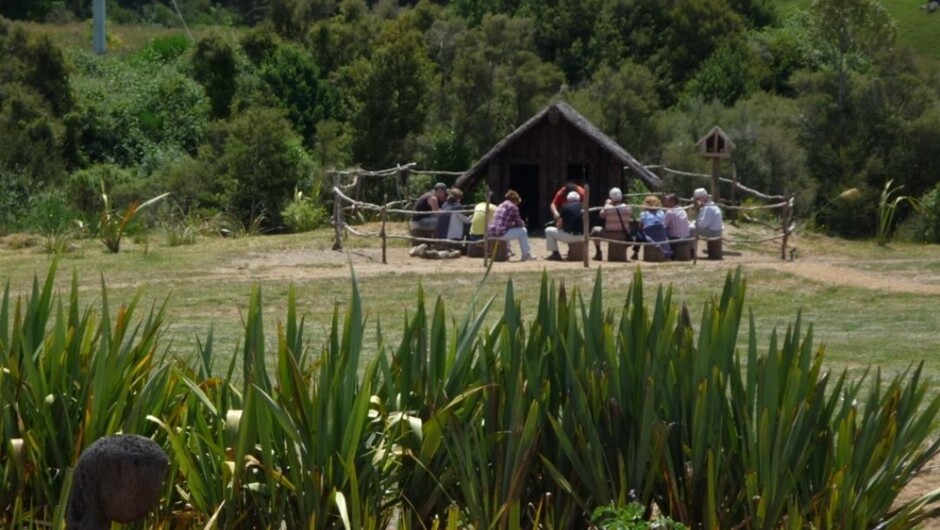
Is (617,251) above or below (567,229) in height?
below

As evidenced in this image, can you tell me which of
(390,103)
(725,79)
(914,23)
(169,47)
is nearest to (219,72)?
(390,103)

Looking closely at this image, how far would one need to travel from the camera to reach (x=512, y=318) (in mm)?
6145

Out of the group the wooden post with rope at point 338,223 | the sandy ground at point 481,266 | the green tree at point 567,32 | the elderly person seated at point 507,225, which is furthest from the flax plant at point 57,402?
the green tree at point 567,32

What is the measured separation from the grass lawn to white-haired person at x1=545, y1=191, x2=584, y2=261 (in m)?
0.65

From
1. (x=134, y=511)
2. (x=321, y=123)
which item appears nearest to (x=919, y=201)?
(x=321, y=123)

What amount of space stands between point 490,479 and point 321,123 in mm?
29391

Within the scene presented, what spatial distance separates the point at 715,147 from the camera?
24469 millimetres

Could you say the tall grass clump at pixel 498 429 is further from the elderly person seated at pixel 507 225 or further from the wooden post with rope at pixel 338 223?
the wooden post with rope at pixel 338 223

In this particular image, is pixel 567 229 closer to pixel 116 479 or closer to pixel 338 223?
pixel 338 223

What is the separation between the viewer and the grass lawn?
1438 centimetres

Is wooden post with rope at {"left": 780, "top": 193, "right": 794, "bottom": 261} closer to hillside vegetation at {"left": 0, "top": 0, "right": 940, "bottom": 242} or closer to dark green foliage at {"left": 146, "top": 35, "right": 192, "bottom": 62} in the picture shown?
hillside vegetation at {"left": 0, "top": 0, "right": 940, "bottom": 242}

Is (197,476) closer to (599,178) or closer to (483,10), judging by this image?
(599,178)

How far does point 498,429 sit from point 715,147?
62.4ft

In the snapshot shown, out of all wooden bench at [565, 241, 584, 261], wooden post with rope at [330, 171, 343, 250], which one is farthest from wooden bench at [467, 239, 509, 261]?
wooden post with rope at [330, 171, 343, 250]
